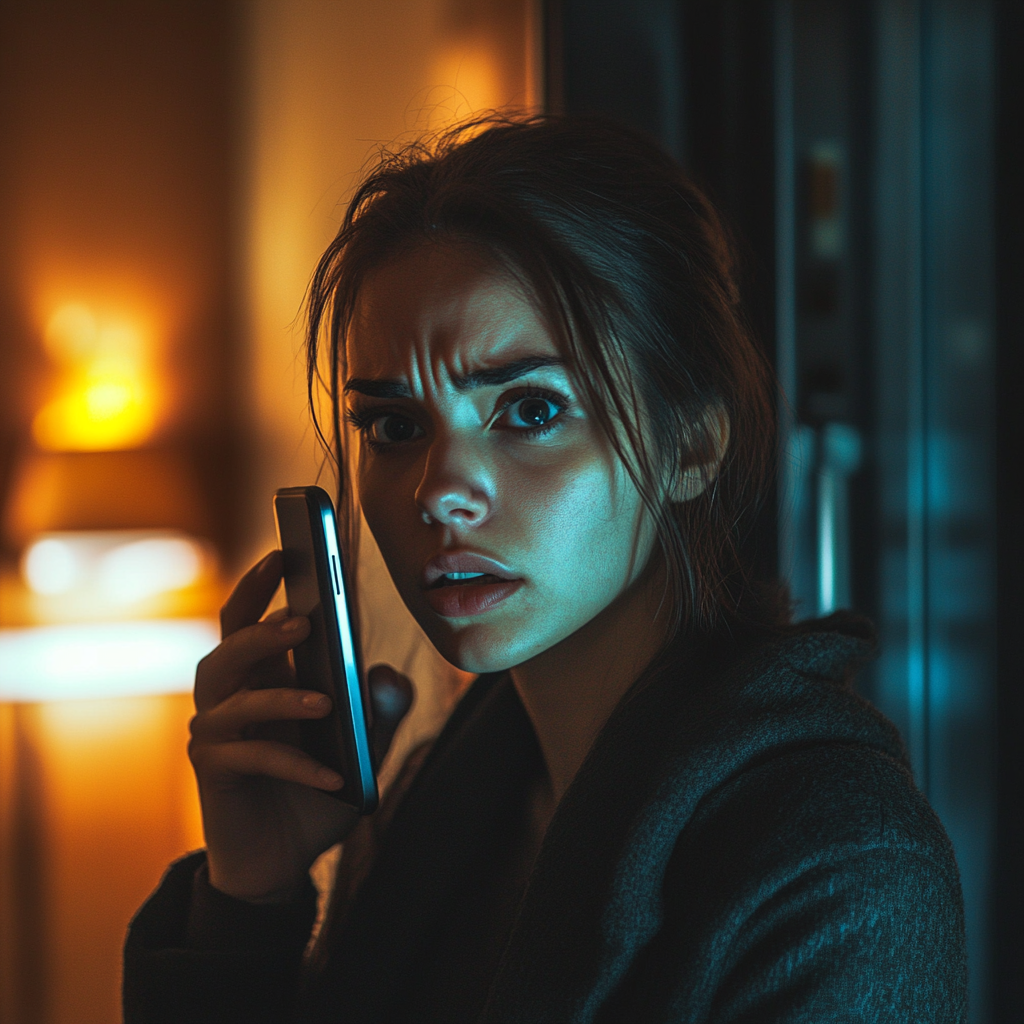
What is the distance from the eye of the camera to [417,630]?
104cm

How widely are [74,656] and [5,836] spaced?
1.33 feet

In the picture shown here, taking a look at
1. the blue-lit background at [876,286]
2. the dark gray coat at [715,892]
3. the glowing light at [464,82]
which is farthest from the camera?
the glowing light at [464,82]

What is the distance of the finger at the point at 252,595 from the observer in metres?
0.80

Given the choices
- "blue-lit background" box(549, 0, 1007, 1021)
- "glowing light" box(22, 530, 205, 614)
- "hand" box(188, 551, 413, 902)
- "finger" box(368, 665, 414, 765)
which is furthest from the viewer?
"glowing light" box(22, 530, 205, 614)

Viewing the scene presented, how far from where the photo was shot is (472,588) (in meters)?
0.64

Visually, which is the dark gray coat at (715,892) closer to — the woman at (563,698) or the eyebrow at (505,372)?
the woman at (563,698)

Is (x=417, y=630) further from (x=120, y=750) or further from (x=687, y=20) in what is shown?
(x=120, y=750)

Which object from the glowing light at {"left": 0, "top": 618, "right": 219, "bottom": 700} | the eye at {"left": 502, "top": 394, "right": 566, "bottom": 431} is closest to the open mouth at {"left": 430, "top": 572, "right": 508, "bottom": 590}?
the eye at {"left": 502, "top": 394, "right": 566, "bottom": 431}

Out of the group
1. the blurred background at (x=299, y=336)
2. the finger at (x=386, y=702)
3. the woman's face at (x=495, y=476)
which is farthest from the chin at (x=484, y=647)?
the blurred background at (x=299, y=336)

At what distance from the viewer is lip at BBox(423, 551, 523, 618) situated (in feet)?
2.07

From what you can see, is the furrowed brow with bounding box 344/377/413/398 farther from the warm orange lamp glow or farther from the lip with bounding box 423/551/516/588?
the warm orange lamp glow

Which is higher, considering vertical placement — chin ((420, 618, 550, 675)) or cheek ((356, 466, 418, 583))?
cheek ((356, 466, 418, 583))

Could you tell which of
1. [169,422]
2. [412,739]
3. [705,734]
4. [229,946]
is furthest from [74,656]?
[705,734]

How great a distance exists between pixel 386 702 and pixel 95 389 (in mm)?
1479
